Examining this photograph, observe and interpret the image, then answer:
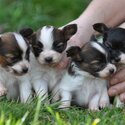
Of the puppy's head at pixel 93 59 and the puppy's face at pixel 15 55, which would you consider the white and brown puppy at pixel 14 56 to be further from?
the puppy's head at pixel 93 59

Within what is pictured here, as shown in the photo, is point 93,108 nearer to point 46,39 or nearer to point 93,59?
point 93,59

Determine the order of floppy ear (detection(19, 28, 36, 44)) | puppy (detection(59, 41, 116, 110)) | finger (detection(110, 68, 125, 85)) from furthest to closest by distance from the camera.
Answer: finger (detection(110, 68, 125, 85))
floppy ear (detection(19, 28, 36, 44))
puppy (detection(59, 41, 116, 110))

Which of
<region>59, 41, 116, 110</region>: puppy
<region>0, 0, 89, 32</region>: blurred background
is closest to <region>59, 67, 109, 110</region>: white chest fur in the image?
<region>59, 41, 116, 110</region>: puppy

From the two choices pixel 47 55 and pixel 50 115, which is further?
pixel 47 55

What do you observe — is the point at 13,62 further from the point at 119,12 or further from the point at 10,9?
the point at 10,9

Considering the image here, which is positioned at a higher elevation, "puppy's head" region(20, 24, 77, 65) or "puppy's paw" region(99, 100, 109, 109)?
"puppy's head" region(20, 24, 77, 65)

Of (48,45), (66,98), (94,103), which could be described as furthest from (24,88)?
(94,103)

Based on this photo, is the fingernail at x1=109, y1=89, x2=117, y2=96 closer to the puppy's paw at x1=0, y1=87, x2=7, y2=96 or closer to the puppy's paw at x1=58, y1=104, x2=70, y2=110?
the puppy's paw at x1=58, y1=104, x2=70, y2=110
